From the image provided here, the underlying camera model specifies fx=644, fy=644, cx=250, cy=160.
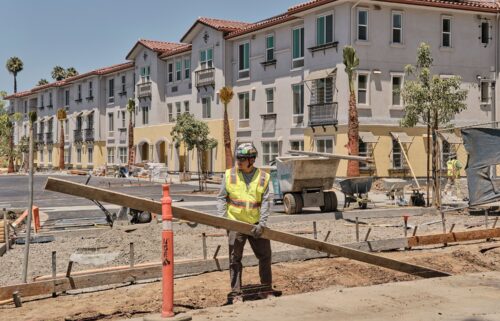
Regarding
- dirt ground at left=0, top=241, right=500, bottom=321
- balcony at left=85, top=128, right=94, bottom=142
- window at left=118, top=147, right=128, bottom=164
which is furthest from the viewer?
balcony at left=85, top=128, right=94, bottom=142

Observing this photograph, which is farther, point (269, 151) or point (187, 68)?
point (187, 68)

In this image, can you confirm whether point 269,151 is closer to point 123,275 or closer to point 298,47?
point 298,47

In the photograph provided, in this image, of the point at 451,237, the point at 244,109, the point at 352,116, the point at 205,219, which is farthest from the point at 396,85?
the point at 205,219

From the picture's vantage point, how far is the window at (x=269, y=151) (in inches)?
1502

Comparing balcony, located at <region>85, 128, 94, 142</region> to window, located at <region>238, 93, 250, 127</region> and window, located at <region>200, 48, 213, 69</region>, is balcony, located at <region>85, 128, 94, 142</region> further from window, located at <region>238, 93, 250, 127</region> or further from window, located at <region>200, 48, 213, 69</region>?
window, located at <region>238, 93, 250, 127</region>

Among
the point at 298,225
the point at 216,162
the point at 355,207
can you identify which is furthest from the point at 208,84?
the point at 298,225

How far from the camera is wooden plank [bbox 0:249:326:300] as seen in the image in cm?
840

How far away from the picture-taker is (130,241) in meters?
13.0

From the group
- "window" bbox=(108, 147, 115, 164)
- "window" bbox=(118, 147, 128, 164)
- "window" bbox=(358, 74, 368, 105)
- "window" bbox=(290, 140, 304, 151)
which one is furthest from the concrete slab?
"window" bbox=(108, 147, 115, 164)

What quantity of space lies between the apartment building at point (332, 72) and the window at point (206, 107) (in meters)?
0.07

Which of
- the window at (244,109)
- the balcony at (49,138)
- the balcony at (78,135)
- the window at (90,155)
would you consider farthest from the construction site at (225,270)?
the balcony at (49,138)

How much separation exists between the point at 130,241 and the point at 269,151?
25.9 metres

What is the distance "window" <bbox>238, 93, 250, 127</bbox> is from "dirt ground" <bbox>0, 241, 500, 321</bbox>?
28976 mm

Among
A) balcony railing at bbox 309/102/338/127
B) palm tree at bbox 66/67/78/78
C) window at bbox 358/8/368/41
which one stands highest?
Answer: palm tree at bbox 66/67/78/78
